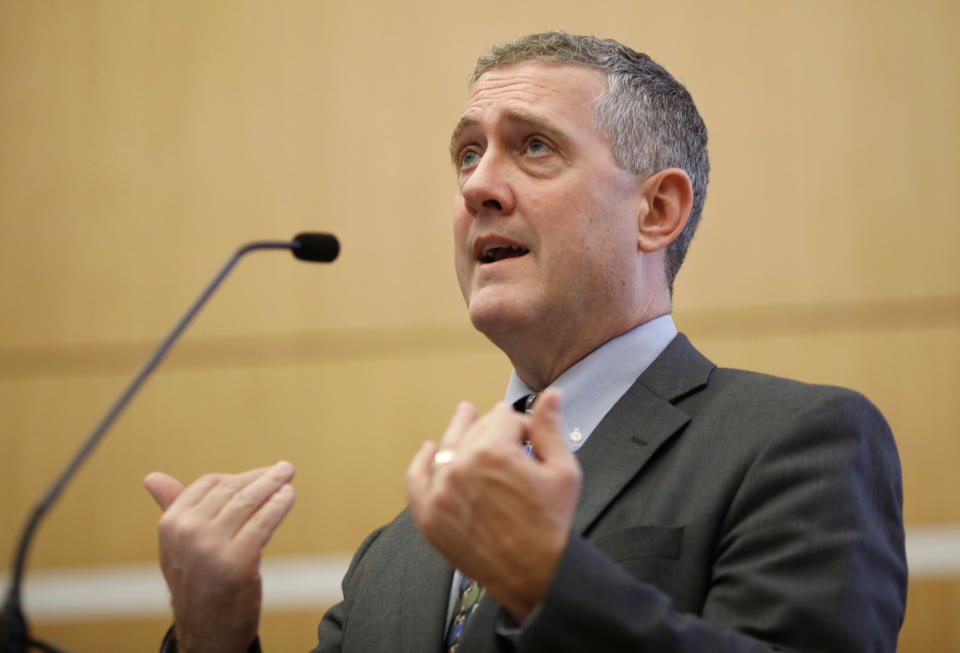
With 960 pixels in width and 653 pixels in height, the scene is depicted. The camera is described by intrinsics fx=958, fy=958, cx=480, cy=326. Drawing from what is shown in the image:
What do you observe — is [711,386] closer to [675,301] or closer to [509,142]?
[509,142]

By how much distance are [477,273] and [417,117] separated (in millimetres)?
1528

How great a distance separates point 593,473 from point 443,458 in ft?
1.27

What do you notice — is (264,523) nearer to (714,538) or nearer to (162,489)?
(162,489)

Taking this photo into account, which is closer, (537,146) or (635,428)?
(635,428)

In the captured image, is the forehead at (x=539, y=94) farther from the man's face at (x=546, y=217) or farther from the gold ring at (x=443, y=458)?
the gold ring at (x=443, y=458)

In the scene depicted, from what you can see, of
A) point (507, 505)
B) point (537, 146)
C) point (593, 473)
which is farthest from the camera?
point (537, 146)

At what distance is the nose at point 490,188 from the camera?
149 cm

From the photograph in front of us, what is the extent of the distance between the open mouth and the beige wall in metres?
1.25

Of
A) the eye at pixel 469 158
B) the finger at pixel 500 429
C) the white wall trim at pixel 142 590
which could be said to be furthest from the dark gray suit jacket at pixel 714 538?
the white wall trim at pixel 142 590

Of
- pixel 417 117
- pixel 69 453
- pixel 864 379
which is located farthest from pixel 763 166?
pixel 69 453

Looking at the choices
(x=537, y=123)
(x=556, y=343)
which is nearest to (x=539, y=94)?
(x=537, y=123)

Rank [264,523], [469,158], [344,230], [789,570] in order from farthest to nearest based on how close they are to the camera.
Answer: [344,230] → [469,158] → [264,523] → [789,570]

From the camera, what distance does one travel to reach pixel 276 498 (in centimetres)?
119

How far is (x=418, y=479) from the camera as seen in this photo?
96cm
